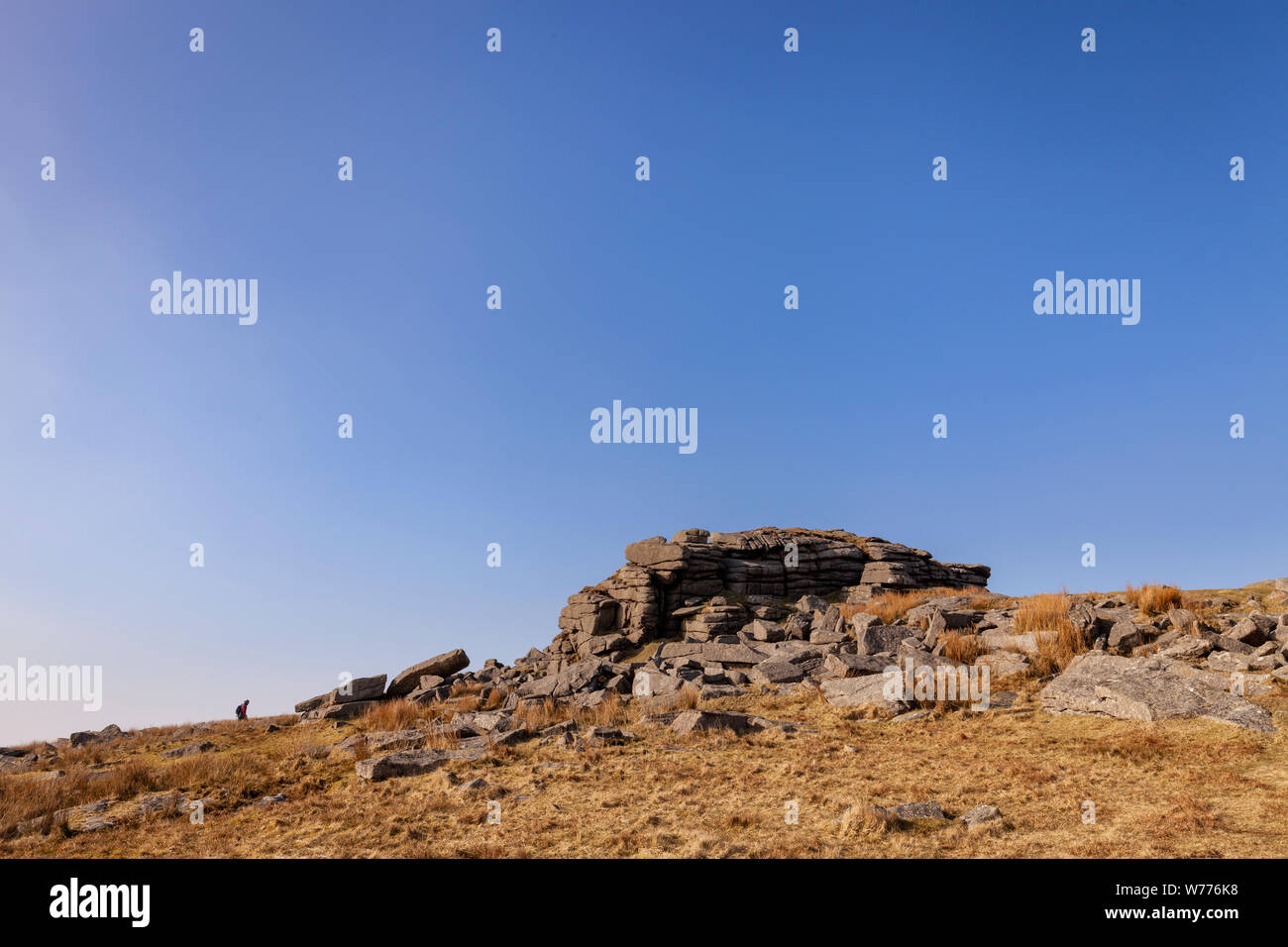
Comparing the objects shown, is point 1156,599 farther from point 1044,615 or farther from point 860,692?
point 860,692

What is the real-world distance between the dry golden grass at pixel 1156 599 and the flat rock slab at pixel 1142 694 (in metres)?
5.79

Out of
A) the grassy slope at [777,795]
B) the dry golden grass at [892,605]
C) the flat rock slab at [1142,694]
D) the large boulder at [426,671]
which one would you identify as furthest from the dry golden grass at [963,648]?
the large boulder at [426,671]

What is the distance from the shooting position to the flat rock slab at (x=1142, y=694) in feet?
39.4

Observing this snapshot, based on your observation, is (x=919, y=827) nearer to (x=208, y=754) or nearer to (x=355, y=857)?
(x=355, y=857)

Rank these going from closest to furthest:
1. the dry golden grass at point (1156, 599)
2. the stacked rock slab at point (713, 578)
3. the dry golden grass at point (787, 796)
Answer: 1. the dry golden grass at point (787, 796)
2. the dry golden grass at point (1156, 599)
3. the stacked rock slab at point (713, 578)

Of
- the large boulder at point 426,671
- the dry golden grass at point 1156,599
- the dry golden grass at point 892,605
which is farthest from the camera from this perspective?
the large boulder at point 426,671

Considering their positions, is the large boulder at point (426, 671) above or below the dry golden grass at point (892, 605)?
below

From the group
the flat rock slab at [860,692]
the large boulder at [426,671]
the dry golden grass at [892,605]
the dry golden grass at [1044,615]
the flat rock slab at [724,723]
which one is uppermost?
the dry golden grass at [1044,615]

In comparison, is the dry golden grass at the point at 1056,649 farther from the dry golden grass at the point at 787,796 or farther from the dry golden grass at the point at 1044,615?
the dry golden grass at the point at 787,796

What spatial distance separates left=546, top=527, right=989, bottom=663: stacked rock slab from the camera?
34.3 m

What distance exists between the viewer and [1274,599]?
806 inches
